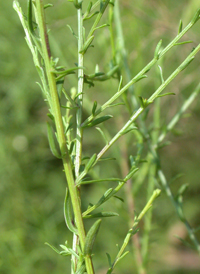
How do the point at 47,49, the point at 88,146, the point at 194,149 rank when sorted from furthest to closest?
the point at 194,149
the point at 88,146
the point at 47,49

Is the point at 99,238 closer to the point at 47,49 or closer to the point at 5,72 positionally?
the point at 5,72

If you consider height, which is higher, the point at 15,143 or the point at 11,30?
the point at 11,30

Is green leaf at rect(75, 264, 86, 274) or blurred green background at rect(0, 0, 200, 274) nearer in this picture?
green leaf at rect(75, 264, 86, 274)

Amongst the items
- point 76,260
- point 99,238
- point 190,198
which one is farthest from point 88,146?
point 76,260

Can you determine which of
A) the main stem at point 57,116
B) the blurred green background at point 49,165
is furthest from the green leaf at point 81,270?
the blurred green background at point 49,165

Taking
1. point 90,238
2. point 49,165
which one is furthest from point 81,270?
point 49,165

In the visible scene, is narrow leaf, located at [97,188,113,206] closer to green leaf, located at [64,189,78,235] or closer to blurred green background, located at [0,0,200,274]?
green leaf, located at [64,189,78,235]

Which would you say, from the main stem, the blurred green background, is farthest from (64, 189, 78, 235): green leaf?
the blurred green background

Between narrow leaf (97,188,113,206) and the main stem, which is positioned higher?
the main stem

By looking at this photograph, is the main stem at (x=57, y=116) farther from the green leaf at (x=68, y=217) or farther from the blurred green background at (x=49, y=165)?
the blurred green background at (x=49, y=165)

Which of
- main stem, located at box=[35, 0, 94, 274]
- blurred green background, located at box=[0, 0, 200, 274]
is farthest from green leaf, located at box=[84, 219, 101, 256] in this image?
blurred green background, located at box=[0, 0, 200, 274]
